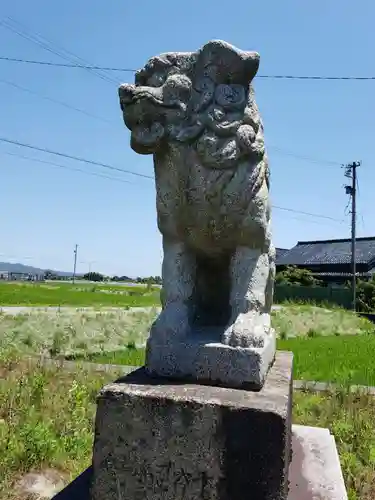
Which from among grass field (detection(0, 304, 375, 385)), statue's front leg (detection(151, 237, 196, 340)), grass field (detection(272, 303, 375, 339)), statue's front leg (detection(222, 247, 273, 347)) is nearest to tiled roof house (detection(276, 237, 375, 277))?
grass field (detection(272, 303, 375, 339))

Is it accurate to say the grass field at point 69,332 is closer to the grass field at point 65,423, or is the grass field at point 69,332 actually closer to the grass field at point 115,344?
the grass field at point 115,344

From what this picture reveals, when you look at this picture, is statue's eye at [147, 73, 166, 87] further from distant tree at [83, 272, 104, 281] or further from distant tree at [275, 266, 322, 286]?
distant tree at [83, 272, 104, 281]

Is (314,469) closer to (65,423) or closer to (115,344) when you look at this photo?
(65,423)

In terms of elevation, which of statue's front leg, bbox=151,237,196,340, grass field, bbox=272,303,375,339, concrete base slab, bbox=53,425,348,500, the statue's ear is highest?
the statue's ear

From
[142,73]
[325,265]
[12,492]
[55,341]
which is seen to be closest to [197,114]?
[142,73]

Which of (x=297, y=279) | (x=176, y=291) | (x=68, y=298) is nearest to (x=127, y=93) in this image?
(x=176, y=291)

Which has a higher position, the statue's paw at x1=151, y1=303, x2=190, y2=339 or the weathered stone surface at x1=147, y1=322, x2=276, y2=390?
the statue's paw at x1=151, y1=303, x2=190, y2=339

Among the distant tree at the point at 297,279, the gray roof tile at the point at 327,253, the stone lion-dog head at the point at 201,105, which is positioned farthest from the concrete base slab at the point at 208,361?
the gray roof tile at the point at 327,253

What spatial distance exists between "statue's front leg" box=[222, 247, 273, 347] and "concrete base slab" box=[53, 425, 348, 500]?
837 mm

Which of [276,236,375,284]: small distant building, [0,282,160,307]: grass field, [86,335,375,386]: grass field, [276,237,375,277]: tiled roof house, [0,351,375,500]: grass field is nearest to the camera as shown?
[0,351,375,500]: grass field

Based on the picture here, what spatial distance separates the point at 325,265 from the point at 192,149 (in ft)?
98.6

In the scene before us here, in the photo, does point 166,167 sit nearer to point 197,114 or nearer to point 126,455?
point 197,114

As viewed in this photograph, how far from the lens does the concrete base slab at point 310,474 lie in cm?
230

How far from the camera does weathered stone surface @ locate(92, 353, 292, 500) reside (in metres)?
1.83
